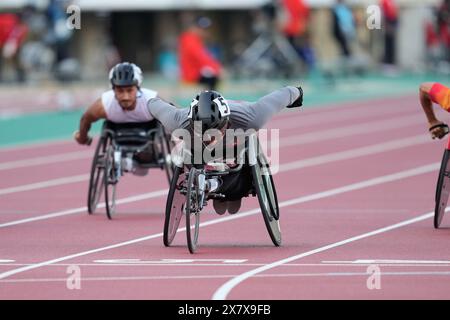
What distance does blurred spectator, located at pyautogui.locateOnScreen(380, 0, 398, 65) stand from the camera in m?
38.7

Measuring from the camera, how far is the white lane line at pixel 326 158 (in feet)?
66.1

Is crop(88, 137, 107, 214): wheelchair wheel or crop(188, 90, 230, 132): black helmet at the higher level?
crop(188, 90, 230, 132): black helmet

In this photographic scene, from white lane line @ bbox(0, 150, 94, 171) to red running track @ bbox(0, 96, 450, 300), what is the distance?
2 cm

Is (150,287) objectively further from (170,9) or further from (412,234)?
(170,9)

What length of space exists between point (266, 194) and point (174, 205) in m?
0.77

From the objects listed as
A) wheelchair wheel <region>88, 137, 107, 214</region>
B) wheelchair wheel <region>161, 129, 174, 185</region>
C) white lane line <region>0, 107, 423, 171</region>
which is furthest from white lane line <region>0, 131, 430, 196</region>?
wheelchair wheel <region>161, 129, 174, 185</region>

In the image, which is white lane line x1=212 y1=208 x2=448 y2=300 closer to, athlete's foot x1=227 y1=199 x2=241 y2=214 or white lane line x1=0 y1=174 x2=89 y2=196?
athlete's foot x1=227 y1=199 x2=241 y2=214

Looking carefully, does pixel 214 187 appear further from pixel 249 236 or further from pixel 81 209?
pixel 81 209

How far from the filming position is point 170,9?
1651 inches

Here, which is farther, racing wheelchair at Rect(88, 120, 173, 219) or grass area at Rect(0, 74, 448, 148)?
grass area at Rect(0, 74, 448, 148)

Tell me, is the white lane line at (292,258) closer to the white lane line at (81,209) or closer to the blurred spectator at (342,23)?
the white lane line at (81,209)

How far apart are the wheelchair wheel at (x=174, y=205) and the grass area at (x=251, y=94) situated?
13050mm

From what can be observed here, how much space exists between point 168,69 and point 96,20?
312 cm

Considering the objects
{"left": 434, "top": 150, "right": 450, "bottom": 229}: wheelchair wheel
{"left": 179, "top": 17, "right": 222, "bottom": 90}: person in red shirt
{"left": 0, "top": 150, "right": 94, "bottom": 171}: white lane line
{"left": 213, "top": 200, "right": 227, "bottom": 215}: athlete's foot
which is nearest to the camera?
{"left": 213, "top": 200, "right": 227, "bottom": 215}: athlete's foot
